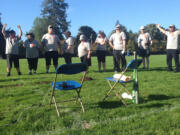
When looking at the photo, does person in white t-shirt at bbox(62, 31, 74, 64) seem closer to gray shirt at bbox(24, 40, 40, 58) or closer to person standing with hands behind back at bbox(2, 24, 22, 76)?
gray shirt at bbox(24, 40, 40, 58)

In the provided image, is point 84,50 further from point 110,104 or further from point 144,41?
point 110,104

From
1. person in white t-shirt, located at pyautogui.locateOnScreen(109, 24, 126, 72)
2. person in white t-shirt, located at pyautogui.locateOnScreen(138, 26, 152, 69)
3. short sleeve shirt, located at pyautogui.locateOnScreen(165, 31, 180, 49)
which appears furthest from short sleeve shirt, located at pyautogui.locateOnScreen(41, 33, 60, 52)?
short sleeve shirt, located at pyautogui.locateOnScreen(165, 31, 180, 49)

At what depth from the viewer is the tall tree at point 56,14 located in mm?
65062

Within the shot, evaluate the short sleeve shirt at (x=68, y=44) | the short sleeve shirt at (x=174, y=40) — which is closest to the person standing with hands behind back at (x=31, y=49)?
the short sleeve shirt at (x=68, y=44)

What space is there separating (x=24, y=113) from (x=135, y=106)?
2.30 metres

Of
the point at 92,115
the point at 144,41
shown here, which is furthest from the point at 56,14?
the point at 92,115

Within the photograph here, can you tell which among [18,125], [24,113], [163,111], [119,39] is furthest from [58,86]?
[119,39]

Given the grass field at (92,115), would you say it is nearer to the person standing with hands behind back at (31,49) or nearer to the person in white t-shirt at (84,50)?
the person in white t-shirt at (84,50)

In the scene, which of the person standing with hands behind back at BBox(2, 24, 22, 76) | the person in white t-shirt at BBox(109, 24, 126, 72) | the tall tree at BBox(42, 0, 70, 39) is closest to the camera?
the person standing with hands behind back at BBox(2, 24, 22, 76)

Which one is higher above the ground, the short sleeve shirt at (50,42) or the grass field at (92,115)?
the short sleeve shirt at (50,42)

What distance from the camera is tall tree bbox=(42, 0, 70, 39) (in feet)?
213

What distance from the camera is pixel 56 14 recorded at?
214 ft

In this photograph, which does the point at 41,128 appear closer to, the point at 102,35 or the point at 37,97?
the point at 37,97

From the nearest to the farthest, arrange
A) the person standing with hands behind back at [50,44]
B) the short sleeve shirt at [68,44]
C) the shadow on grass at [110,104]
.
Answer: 1. the shadow on grass at [110,104]
2. the person standing with hands behind back at [50,44]
3. the short sleeve shirt at [68,44]
